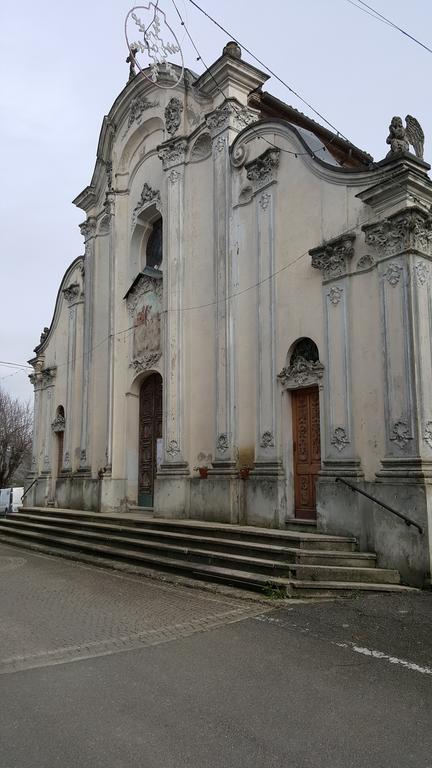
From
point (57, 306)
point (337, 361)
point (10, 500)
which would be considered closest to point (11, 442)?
point (10, 500)

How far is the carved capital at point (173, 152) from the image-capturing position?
48.9 feet

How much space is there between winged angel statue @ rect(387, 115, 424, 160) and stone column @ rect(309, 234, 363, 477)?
1500mm

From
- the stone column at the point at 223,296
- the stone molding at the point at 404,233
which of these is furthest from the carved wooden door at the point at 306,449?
the stone molding at the point at 404,233

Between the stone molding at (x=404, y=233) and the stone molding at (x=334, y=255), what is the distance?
2.10 ft

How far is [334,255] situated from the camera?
10.5 m

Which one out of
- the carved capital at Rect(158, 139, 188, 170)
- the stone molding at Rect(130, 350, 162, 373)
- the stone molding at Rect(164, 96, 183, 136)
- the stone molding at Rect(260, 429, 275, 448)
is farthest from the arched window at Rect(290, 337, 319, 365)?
the stone molding at Rect(164, 96, 183, 136)

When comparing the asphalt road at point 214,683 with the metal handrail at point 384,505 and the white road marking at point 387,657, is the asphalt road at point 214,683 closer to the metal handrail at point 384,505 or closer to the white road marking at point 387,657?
the white road marking at point 387,657

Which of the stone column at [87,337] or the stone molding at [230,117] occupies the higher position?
the stone molding at [230,117]

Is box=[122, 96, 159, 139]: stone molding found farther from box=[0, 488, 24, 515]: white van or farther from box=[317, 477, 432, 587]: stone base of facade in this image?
box=[0, 488, 24, 515]: white van

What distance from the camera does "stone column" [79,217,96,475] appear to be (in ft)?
59.2

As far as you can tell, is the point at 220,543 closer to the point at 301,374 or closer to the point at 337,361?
the point at 301,374

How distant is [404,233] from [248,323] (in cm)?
413

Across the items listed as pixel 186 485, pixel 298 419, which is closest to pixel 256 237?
pixel 298 419

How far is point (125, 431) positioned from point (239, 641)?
11132 millimetres
